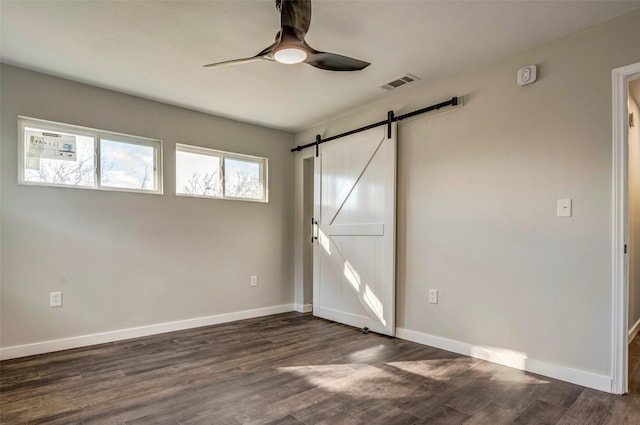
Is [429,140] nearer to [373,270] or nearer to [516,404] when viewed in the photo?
[373,270]

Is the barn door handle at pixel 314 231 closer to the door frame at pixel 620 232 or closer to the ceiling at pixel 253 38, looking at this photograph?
the ceiling at pixel 253 38

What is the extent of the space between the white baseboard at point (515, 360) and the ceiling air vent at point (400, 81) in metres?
2.43

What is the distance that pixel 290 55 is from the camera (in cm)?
200

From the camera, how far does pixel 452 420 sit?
1.96 m

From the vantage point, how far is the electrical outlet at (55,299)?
3113 mm

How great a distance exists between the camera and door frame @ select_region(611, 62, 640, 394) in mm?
2244

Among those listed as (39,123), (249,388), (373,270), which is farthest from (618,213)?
(39,123)

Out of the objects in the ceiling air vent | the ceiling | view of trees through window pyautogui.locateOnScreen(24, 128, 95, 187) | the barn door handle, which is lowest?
the barn door handle

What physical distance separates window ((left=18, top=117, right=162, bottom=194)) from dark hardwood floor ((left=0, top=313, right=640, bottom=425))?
1583 mm

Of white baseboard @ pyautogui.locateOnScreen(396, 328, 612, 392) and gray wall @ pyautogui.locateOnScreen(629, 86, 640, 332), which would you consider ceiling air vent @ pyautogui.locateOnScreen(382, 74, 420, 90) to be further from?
white baseboard @ pyautogui.locateOnScreen(396, 328, 612, 392)

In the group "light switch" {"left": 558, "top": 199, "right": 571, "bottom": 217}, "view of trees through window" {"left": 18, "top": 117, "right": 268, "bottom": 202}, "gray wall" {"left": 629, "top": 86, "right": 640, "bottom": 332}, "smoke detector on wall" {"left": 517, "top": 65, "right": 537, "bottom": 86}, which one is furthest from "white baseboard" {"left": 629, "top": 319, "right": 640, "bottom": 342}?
"view of trees through window" {"left": 18, "top": 117, "right": 268, "bottom": 202}

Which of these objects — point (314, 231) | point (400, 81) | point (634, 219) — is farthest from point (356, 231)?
point (634, 219)

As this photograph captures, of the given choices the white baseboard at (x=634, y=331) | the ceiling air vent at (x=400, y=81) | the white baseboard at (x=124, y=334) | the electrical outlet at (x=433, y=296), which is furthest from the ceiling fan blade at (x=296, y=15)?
the white baseboard at (x=634, y=331)

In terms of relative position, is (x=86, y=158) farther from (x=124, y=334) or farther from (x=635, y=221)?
(x=635, y=221)
